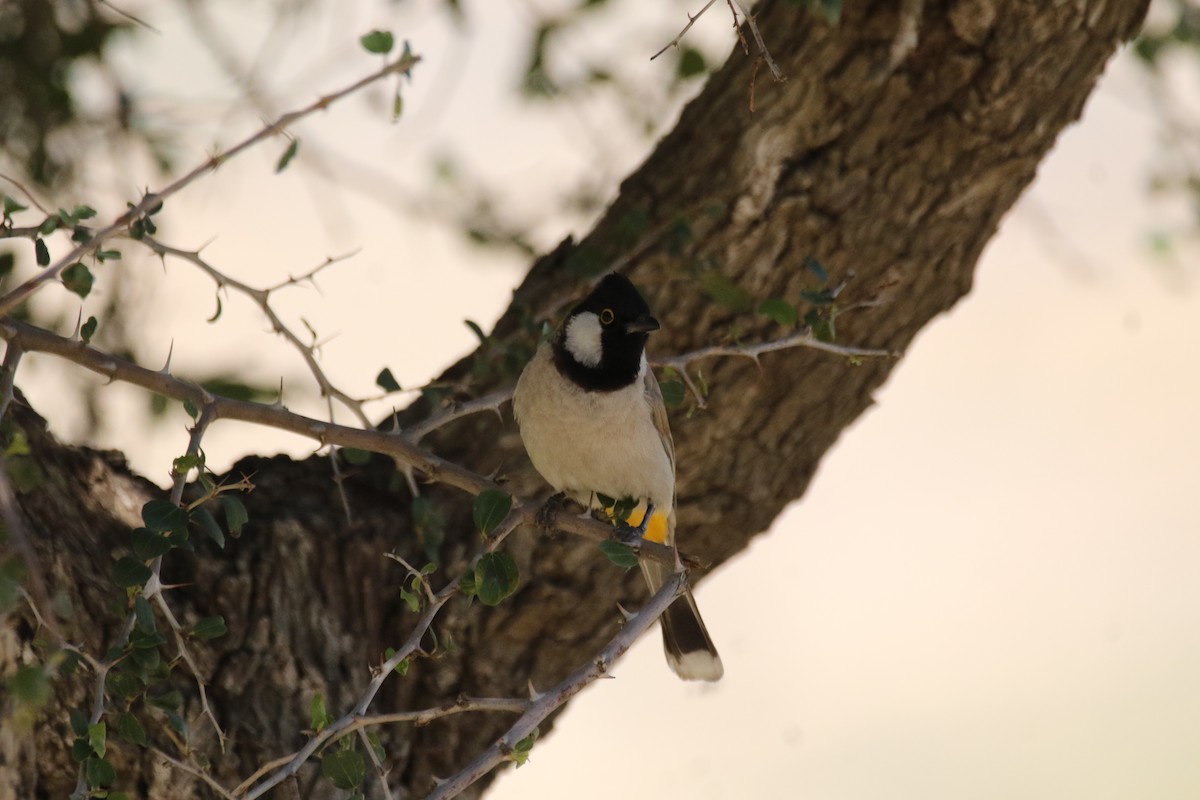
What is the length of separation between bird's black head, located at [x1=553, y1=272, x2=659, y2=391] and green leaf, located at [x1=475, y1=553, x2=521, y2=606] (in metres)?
0.87

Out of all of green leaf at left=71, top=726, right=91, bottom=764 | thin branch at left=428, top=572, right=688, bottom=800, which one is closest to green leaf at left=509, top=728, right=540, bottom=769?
thin branch at left=428, top=572, right=688, bottom=800

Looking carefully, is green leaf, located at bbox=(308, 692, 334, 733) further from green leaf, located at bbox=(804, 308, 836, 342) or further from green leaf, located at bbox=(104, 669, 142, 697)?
green leaf, located at bbox=(804, 308, 836, 342)

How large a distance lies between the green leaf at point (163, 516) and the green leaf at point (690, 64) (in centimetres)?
194

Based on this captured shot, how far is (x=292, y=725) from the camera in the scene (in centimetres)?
275

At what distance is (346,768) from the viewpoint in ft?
7.25

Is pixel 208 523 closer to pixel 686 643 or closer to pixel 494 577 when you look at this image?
pixel 494 577

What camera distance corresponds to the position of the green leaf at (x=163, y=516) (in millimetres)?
2258

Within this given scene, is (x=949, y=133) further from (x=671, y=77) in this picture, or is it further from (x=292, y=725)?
(x=292, y=725)

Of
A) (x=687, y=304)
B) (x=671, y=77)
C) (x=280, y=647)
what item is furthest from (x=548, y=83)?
(x=280, y=647)

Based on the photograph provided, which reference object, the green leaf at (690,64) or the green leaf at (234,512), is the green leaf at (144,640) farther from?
the green leaf at (690,64)

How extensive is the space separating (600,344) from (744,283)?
376 millimetres

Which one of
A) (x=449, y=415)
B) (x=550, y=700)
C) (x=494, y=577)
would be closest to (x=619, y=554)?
(x=494, y=577)

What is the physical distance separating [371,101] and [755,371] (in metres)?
1.35

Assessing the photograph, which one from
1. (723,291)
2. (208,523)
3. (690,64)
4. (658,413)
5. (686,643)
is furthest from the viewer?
(690,64)
